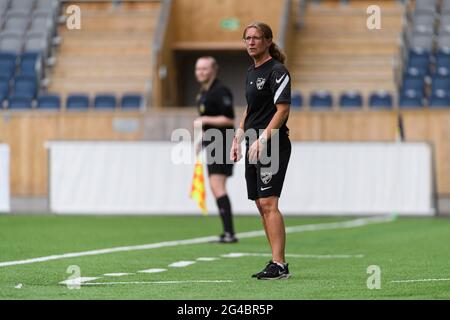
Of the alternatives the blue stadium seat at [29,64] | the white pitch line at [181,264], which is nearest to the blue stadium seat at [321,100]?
the blue stadium seat at [29,64]

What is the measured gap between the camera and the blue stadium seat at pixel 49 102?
89.9 ft

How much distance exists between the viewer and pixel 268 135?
9.84 m

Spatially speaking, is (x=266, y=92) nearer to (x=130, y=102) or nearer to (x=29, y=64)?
(x=130, y=102)

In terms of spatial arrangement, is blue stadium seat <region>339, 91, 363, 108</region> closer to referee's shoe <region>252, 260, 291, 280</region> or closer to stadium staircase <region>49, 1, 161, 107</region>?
stadium staircase <region>49, 1, 161, 107</region>

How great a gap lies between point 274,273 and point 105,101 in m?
18.1

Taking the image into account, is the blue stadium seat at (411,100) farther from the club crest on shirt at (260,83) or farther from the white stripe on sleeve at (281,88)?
the white stripe on sleeve at (281,88)

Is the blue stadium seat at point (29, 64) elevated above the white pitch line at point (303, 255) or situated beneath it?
elevated above

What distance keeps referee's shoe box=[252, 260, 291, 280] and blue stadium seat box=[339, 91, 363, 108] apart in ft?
54.5

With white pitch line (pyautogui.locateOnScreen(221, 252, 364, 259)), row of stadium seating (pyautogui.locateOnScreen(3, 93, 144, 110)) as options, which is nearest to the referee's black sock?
white pitch line (pyautogui.locateOnScreen(221, 252, 364, 259))

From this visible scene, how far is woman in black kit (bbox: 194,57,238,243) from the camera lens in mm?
14727

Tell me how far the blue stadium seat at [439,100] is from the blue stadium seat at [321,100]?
2073mm

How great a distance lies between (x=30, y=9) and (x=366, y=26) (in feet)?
27.3
